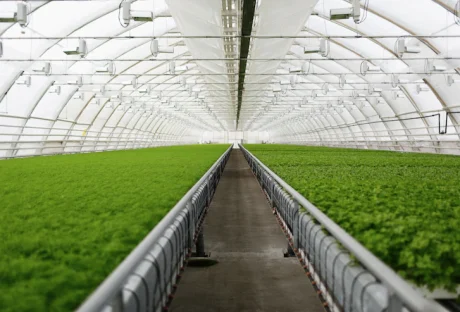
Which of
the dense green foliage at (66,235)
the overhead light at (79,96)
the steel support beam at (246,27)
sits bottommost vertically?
the dense green foliage at (66,235)

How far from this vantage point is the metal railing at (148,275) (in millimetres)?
1968

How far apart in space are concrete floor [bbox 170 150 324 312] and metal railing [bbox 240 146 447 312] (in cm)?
99

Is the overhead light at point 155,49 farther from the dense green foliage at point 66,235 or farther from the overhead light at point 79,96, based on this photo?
the overhead light at point 79,96

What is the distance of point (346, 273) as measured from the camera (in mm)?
3072

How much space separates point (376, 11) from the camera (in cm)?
1788

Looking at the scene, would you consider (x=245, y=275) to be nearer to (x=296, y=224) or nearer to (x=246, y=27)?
(x=296, y=224)

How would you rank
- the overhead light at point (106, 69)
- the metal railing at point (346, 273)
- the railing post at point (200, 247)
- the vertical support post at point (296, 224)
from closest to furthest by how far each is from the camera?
the metal railing at point (346, 273) → the vertical support post at point (296, 224) → the railing post at point (200, 247) → the overhead light at point (106, 69)

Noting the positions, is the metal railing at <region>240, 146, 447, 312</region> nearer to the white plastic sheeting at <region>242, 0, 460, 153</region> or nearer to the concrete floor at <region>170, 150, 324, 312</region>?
the concrete floor at <region>170, 150, 324, 312</region>

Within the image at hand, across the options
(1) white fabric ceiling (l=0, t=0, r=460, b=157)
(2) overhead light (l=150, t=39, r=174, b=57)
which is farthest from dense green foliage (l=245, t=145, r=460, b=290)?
(2) overhead light (l=150, t=39, r=174, b=57)

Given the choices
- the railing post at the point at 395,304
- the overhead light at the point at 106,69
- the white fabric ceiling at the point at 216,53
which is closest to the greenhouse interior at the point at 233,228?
the railing post at the point at 395,304

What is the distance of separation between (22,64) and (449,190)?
20.8 m

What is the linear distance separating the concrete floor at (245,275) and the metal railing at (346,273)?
0.99m

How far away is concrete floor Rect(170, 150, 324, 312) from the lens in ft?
18.1

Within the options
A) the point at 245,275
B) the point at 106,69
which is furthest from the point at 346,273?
the point at 106,69
